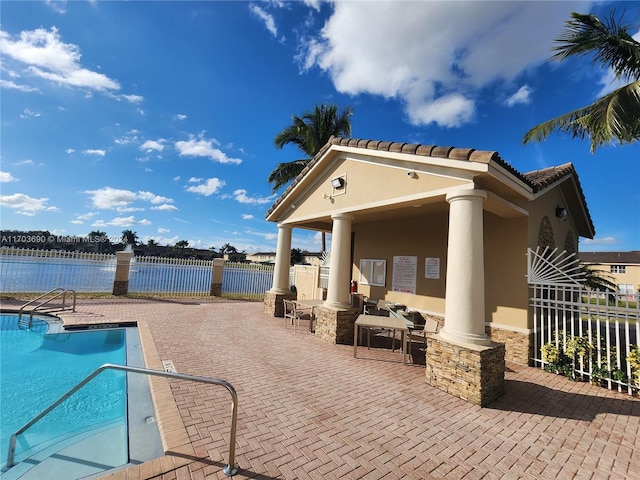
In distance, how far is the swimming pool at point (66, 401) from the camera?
11.6ft

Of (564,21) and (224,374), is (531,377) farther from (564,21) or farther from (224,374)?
(564,21)

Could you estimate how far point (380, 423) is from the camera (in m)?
4.26

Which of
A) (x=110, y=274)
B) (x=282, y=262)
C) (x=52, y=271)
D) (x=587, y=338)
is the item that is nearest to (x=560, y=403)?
(x=587, y=338)

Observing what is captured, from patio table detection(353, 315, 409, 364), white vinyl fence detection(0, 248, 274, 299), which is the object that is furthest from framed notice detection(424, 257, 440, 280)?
white vinyl fence detection(0, 248, 274, 299)

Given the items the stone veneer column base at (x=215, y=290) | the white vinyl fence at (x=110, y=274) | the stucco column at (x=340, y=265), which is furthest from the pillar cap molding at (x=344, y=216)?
the stone veneer column base at (x=215, y=290)

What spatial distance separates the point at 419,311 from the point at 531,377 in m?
3.77

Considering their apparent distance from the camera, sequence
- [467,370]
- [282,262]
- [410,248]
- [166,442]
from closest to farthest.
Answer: [166,442]
[467,370]
[410,248]
[282,262]

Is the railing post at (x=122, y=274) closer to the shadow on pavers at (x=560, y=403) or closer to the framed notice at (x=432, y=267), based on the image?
the framed notice at (x=432, y=267)

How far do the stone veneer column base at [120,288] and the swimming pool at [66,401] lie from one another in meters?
4.93

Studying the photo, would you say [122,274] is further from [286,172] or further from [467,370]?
[467,370]

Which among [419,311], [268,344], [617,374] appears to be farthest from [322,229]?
[617,374]

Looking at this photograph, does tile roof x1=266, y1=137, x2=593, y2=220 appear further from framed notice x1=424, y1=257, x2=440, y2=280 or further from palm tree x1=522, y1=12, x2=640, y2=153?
framed notice x1=424, y1=257, x2=440, y2=280

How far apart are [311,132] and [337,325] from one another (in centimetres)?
1534

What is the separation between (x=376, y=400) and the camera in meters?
5.00
